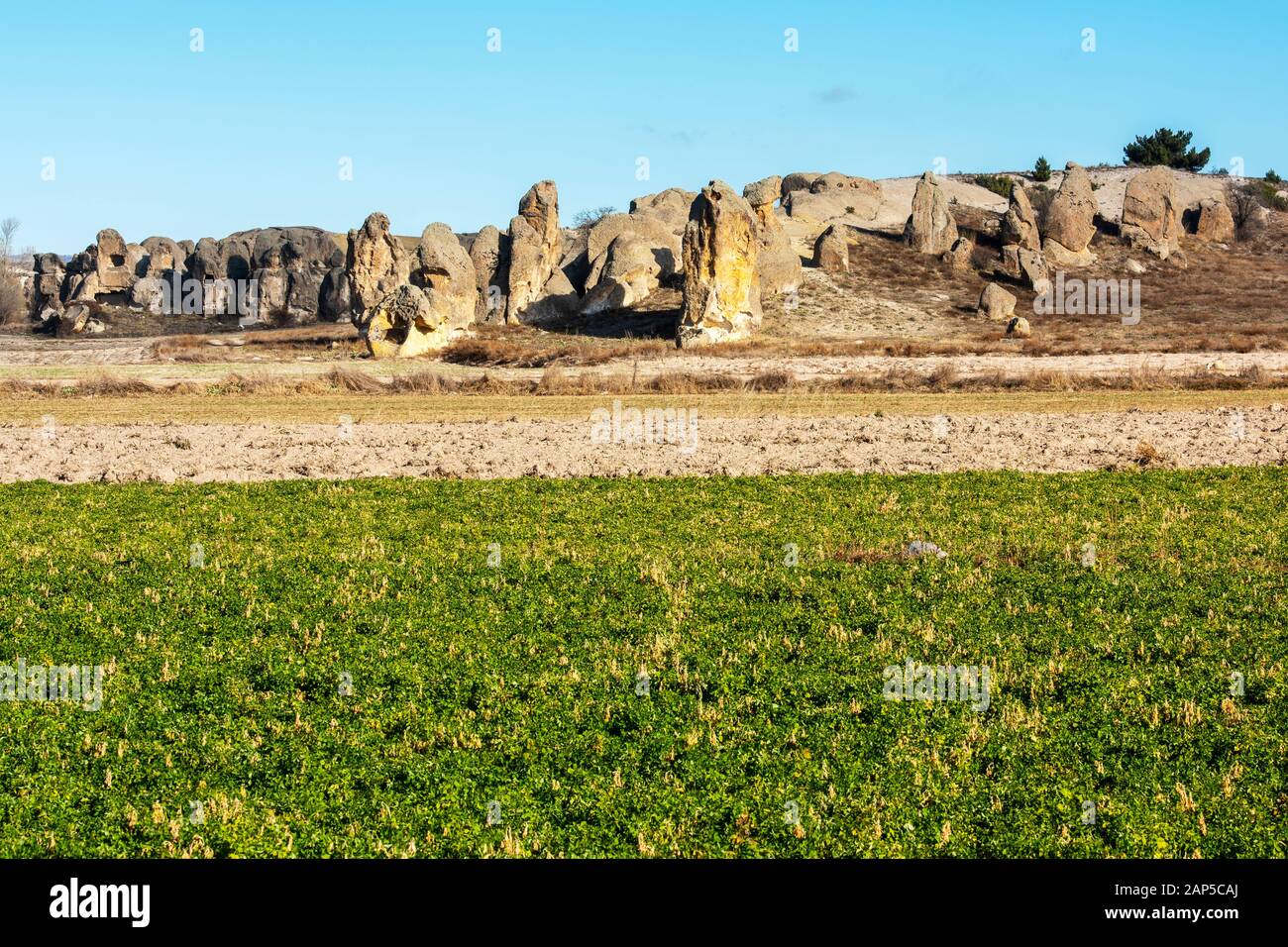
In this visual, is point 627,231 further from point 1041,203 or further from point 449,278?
point 1041,203

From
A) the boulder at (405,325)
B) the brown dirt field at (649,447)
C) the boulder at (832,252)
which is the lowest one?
the brown dirt field at (649,447)

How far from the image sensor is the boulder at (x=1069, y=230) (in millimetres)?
94875

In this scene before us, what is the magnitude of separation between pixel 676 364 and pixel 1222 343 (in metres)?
24.4

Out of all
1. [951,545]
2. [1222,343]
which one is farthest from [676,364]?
[951,545]

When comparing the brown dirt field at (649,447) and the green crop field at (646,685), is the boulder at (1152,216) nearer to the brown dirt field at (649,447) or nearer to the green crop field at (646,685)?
the brown dirt field at (649,447)

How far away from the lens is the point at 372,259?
81812 millimetres

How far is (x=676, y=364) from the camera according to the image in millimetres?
54406

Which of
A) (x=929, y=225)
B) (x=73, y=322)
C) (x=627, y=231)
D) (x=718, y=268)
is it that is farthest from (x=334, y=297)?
(x=718, y=268)

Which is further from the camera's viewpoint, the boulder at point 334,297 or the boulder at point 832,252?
the boulder at point 334,297

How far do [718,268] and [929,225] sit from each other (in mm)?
35254

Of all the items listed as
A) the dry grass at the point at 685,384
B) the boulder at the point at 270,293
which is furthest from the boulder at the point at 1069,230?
the boulder at the point at 270,293

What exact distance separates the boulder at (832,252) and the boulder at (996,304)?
11758 mm
